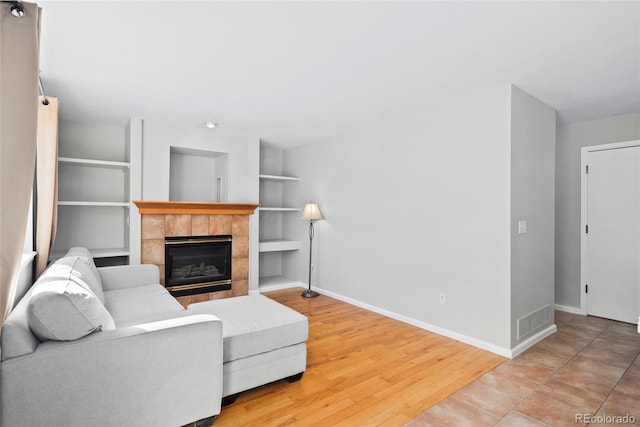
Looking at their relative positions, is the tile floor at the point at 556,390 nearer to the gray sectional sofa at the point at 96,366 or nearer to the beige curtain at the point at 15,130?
the gray sectional sofa at the point at 96,366

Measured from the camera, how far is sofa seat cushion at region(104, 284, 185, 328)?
2.43 meters

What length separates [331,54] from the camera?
2.40 metres

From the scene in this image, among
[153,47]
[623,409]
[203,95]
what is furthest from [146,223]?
[623,409]

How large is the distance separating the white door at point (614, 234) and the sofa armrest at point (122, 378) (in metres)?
4.49

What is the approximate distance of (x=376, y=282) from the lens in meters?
4.19

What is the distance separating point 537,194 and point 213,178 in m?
4.45

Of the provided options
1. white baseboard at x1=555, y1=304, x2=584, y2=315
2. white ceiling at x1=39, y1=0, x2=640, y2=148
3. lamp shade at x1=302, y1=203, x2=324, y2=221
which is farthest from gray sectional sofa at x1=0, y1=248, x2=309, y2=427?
white baseboard at x1=555, y1=304, x2=584, y2=315

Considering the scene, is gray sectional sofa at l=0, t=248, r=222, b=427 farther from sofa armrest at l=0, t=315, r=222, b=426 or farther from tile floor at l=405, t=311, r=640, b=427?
tile floor at l=405, t=311, r=640, b=427

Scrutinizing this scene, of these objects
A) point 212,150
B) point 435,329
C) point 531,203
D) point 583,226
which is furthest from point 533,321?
point 212,150

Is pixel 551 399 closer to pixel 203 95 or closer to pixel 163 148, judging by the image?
pixel 203 95

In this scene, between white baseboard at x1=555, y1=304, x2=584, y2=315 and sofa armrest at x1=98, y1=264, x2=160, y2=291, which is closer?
sofa armrest at x1=98, y1=264, x2=160, y2=291

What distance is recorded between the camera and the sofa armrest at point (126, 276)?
333 centimetres

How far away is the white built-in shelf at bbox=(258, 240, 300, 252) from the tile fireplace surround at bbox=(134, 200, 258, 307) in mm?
387

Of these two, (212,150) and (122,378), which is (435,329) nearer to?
(122,378)
